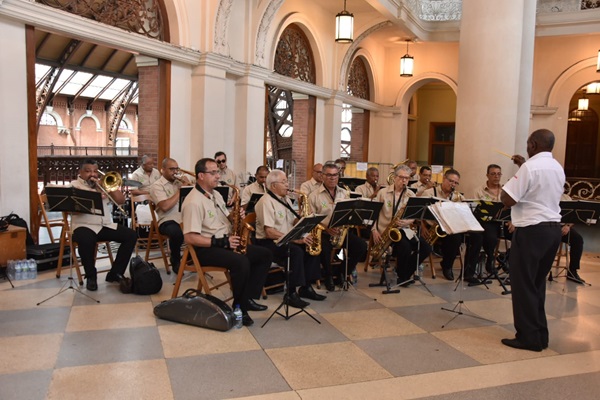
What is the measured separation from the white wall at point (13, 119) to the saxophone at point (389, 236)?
175 inches

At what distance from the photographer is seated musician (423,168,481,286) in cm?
703

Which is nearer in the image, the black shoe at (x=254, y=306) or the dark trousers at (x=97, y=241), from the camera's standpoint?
the black shoe at (x=254, y=306)

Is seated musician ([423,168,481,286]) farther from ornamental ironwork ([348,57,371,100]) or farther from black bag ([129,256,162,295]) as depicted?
ornamental ironwork ([348,57,371,100])

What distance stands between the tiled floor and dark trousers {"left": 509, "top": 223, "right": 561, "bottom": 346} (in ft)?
0.66

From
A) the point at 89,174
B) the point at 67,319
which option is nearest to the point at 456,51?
the point at 89,174

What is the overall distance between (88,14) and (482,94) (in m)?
6.06

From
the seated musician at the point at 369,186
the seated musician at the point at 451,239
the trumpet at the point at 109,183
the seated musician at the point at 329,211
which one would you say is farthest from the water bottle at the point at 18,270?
the seated musician at the point at 451,239

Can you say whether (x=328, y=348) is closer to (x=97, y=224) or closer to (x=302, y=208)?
(x=302, y=208)

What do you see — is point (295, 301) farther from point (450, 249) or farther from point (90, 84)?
point (90, 84)

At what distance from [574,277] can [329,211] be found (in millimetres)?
3756

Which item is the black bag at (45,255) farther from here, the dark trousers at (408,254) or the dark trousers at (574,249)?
the dark trousers at (574,249)

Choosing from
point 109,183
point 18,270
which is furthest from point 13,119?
point 18,270

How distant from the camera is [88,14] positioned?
7242 millimetres

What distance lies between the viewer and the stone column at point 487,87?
8.66 meters
